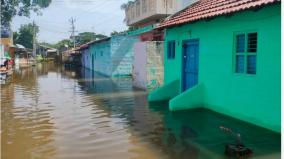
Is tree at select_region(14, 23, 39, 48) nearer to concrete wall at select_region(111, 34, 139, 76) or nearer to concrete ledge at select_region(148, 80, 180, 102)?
concrete wall at select_region(111, 34, 139, 76)

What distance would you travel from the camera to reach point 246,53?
900 centimetres

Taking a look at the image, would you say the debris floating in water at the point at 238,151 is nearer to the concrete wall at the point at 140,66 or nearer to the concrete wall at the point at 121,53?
the concrete wall at the point at 140,66

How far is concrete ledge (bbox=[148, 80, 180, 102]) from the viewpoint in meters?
13.2

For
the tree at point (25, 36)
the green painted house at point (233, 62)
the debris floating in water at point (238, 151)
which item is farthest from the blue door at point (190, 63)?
the tree at point (25, 36)

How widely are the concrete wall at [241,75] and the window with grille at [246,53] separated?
0.13m

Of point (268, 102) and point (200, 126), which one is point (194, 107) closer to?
point (200, 126)

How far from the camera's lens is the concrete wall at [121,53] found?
86.4 feet

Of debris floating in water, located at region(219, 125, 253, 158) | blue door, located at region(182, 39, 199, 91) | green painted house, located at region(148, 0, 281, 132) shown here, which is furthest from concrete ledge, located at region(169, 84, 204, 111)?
debris floating in water, located at region(219, 125, 253, 158)

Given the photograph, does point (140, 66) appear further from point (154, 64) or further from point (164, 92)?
point (164, 92)

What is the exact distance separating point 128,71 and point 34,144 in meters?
20.0

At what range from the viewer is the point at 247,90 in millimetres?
8891

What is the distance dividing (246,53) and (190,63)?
3483 mm

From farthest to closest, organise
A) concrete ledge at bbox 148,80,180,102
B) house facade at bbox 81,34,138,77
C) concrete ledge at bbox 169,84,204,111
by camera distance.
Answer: house facade at bbox 81,34,138,77, concrete ledge at bbox 148,80,180,102, concrete ledge at bbox 169,84,204,111

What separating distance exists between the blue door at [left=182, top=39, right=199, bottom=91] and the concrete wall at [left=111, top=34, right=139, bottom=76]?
45.2 feet
